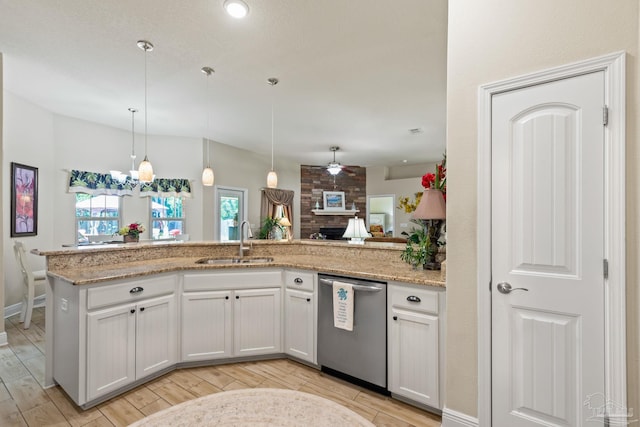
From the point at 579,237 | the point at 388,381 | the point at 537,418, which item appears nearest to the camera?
the point at 579,237

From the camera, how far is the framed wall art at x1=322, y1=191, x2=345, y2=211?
8477 millimetres

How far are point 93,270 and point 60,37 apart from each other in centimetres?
201

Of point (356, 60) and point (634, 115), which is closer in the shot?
point (634, 115)

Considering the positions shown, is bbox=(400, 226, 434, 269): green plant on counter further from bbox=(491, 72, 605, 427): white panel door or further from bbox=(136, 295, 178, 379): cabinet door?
bbox=(136, 295, 178, 379): cabinet door

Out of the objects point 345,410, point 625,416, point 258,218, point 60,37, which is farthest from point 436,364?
point 258,218

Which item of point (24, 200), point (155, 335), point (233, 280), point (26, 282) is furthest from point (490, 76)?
point (24, 200)

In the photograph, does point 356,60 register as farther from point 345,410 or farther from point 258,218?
point 258,218

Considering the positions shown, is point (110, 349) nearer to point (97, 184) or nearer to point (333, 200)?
point (97, 184)

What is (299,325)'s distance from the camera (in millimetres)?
2664

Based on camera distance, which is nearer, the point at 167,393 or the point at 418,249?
the point at 167,393

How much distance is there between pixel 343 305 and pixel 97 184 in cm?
489

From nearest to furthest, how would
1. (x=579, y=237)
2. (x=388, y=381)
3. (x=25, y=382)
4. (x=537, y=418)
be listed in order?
(x=579, y=237) < (x=537, y=418) < (x=388, y=381) < (x=25, y=382)

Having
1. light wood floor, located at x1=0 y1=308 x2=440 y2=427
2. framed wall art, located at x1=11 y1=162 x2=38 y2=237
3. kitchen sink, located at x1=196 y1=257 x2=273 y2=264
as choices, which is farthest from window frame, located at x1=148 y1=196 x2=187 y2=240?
kitchen sink, located at x1=196 y1=257 x2=273 y2=264

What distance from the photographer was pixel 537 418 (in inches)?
64.9
